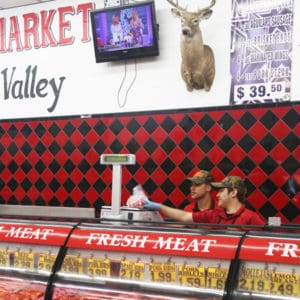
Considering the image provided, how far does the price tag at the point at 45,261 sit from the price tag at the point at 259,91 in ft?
8.75

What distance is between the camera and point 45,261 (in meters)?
2.84

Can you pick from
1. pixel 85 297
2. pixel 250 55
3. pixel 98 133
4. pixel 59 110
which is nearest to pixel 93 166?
pixel 98 133

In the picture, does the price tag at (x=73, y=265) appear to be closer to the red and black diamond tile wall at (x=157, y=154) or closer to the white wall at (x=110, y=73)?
the red and black diamond tile wall at (x=157, y=154)

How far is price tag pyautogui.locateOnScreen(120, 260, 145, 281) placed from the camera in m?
2.61

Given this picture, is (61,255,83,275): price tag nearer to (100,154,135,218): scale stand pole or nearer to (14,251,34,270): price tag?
(14,251,34,270): price tag

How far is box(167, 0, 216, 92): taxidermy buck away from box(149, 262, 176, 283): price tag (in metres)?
2.72

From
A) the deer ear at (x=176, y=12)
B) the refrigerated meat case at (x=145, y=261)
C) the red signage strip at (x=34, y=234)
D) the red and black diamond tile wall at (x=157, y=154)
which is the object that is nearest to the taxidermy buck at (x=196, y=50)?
the deer ear at (x=176, y=12)

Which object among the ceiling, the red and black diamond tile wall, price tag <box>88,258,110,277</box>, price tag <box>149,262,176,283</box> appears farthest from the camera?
the ceiling

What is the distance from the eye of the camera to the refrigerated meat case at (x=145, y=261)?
232 centimetres

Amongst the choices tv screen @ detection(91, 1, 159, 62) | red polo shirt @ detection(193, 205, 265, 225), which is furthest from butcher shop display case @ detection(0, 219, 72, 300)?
tv screen @ detection(91, 1, 159, 62)

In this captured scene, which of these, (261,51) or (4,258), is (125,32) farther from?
(4,258)

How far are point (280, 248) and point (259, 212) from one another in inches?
94.6

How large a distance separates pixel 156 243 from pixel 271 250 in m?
0.60

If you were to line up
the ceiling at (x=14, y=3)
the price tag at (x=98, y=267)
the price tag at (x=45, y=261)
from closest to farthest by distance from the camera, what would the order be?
1. the price tag at (x=98, y=267)
2. the price tag at (x=45, y=261)
3. the ceiling at (x=14, y=3)
